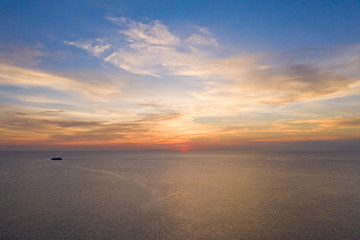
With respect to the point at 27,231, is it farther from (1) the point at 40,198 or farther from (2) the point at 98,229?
(1) the point at 40,198

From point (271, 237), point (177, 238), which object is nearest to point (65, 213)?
point (177, 238)

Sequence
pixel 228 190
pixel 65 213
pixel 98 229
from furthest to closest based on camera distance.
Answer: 1. pixel 228 190
2. pixel 65 213
3. pixel 98 229

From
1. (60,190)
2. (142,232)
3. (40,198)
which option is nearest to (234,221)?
(142,232)

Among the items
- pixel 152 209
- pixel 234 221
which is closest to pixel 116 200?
pixel 152 209

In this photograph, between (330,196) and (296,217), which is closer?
(296,217)

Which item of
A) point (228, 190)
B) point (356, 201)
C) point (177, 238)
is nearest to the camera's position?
point (177, 238)

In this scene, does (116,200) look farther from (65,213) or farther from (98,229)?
(98,229)

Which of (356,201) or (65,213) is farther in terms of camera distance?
(356,201)

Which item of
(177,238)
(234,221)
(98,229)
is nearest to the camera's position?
(177,238)

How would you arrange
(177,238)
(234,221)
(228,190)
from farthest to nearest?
(228,190)
(234,221)
(177,238)
